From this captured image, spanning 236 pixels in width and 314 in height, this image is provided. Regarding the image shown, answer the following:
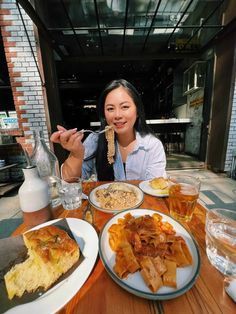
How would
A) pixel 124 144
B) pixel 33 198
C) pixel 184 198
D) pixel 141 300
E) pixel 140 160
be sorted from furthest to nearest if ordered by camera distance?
pixel 124 144
pixel 140 160
pixel 184 198
pixel 33 198
pixel 141 300

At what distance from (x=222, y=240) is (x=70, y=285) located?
1.91 ft


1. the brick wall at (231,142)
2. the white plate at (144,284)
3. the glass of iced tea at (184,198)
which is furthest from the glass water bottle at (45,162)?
the brick wall at (231,142)

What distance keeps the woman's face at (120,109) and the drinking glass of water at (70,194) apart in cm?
83

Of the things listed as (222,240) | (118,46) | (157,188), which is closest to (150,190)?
(157,188)

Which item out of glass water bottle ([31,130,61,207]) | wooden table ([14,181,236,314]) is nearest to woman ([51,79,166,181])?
glass water bottle ([31,130,61,207])

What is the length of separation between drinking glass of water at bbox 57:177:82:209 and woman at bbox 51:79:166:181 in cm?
50

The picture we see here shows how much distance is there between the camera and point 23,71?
119 inches

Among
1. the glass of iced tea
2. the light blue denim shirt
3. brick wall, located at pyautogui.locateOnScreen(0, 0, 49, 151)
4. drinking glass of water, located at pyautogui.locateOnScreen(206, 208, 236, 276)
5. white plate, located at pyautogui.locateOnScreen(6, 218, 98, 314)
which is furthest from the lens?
brick wall, located at pyautogui.locateOnScreen(0, 0, 49, 151)

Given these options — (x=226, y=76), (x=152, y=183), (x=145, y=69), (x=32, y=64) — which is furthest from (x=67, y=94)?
(x=152, y=183)

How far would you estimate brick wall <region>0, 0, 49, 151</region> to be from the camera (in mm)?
2814

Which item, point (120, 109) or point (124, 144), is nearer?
point (120, 109)

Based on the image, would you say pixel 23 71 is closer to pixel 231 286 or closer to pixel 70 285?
pixel 70 285

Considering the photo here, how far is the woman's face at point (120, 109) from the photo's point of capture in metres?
1.53

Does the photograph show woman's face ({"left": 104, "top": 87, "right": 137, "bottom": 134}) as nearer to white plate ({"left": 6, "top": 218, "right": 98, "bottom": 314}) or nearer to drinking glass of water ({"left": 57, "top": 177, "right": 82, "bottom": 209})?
drinking glass of water ({"left": 57, "top": 177, "right": 82, "bottom": 209})
